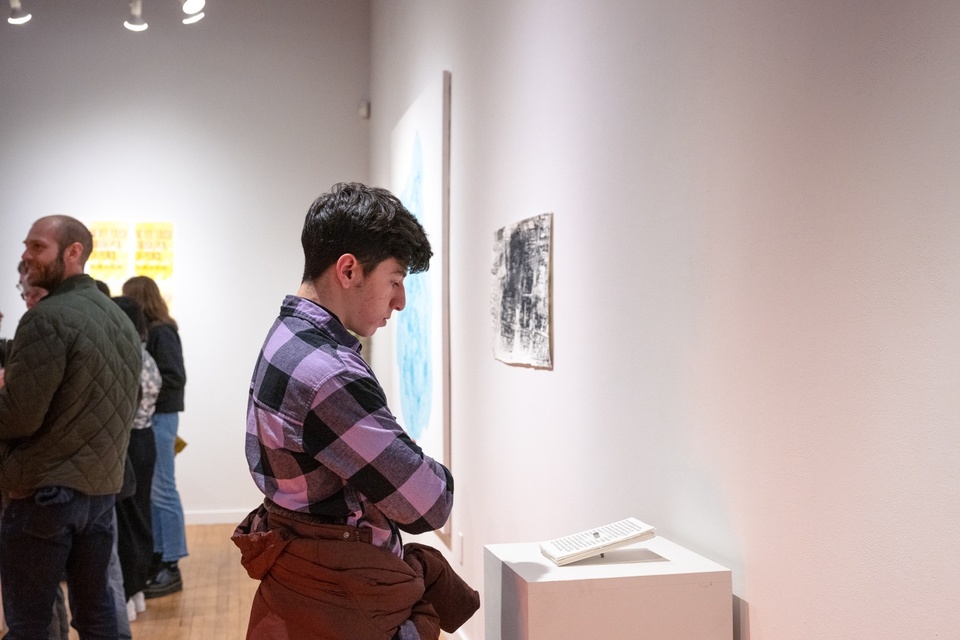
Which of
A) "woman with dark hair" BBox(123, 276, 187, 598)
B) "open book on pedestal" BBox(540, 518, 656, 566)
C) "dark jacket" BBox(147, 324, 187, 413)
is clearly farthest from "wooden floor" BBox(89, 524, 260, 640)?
"open book on pedestal" BBox(540, 518, 656, 566)

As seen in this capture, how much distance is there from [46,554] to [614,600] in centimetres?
186

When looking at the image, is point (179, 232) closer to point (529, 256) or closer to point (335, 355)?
point (529, 256)

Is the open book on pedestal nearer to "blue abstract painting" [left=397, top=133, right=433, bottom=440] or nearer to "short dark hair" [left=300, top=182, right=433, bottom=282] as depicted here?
"short dark hair" [left=300, top=182, right=433, bottom=282]

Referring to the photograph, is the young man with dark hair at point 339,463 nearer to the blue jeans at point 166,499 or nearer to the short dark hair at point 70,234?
the short dark hair at point 70,234

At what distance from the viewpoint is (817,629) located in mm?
1517

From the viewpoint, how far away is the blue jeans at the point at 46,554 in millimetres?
2674

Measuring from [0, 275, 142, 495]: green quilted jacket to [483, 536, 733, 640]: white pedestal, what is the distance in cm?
160

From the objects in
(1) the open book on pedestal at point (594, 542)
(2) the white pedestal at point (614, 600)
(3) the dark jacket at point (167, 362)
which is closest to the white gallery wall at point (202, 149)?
(3) the dark jacket at point (167, 362)

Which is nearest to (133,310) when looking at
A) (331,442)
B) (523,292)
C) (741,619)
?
(523,292)

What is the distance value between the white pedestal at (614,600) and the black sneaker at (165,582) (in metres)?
3.56

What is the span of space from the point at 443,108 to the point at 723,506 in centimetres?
276

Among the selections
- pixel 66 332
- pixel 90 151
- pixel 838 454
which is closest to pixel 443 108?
pixel 66 332

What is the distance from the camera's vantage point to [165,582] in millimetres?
4828

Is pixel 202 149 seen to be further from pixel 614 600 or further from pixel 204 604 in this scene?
pixel 614 600
